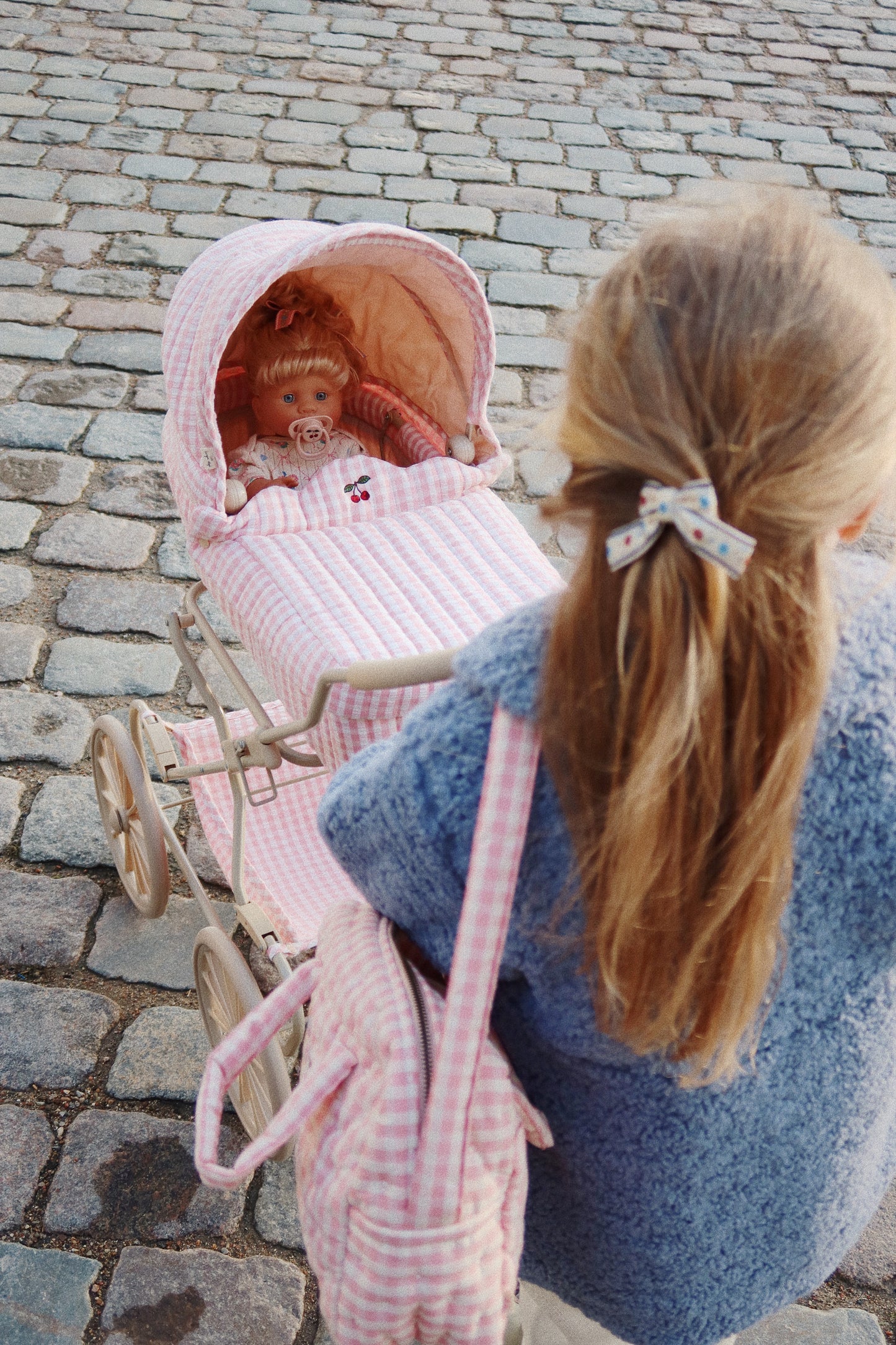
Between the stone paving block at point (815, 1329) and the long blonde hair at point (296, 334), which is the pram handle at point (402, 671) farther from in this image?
the stone paving block at point (815, 1329)

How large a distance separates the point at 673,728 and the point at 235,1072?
0.82m

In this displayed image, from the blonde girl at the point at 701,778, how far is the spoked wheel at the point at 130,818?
1.17 m

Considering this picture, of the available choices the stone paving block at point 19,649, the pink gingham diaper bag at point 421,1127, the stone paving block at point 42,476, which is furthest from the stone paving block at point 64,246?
the pink gingham diaper bag at point 421,1127

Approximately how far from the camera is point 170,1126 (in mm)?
2338

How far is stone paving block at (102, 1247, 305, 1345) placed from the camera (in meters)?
2.04

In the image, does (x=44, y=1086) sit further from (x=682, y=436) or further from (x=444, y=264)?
(x=682, y=436)

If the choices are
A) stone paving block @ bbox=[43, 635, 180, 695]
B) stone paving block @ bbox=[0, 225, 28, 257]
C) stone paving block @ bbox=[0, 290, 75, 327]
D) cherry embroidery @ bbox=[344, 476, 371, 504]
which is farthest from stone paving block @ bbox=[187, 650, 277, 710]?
stone paving block @ bbox=[0, 225, 28, 257]

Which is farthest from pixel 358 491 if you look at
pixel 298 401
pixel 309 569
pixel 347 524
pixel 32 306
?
pixel 32 306

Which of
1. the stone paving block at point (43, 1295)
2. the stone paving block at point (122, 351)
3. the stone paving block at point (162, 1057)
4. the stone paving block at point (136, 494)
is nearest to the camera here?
the stone paving block at point (43, 1295)

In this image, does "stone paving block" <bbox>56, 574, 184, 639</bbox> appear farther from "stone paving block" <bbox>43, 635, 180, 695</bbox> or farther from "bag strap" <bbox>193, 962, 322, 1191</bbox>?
"bag strap" <bbox>193, 962, 322, 1191</bbox>

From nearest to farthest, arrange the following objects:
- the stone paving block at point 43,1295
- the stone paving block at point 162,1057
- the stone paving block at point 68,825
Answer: the stone paving block at point 43,1295, the stone paving block at point 162,1057, the stone paving block at point 68,825

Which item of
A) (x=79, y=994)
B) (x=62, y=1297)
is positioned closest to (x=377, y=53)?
(x=79, y=994)

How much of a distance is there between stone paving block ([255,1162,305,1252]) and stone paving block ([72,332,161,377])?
2.83 metres

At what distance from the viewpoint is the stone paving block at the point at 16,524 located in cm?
359
